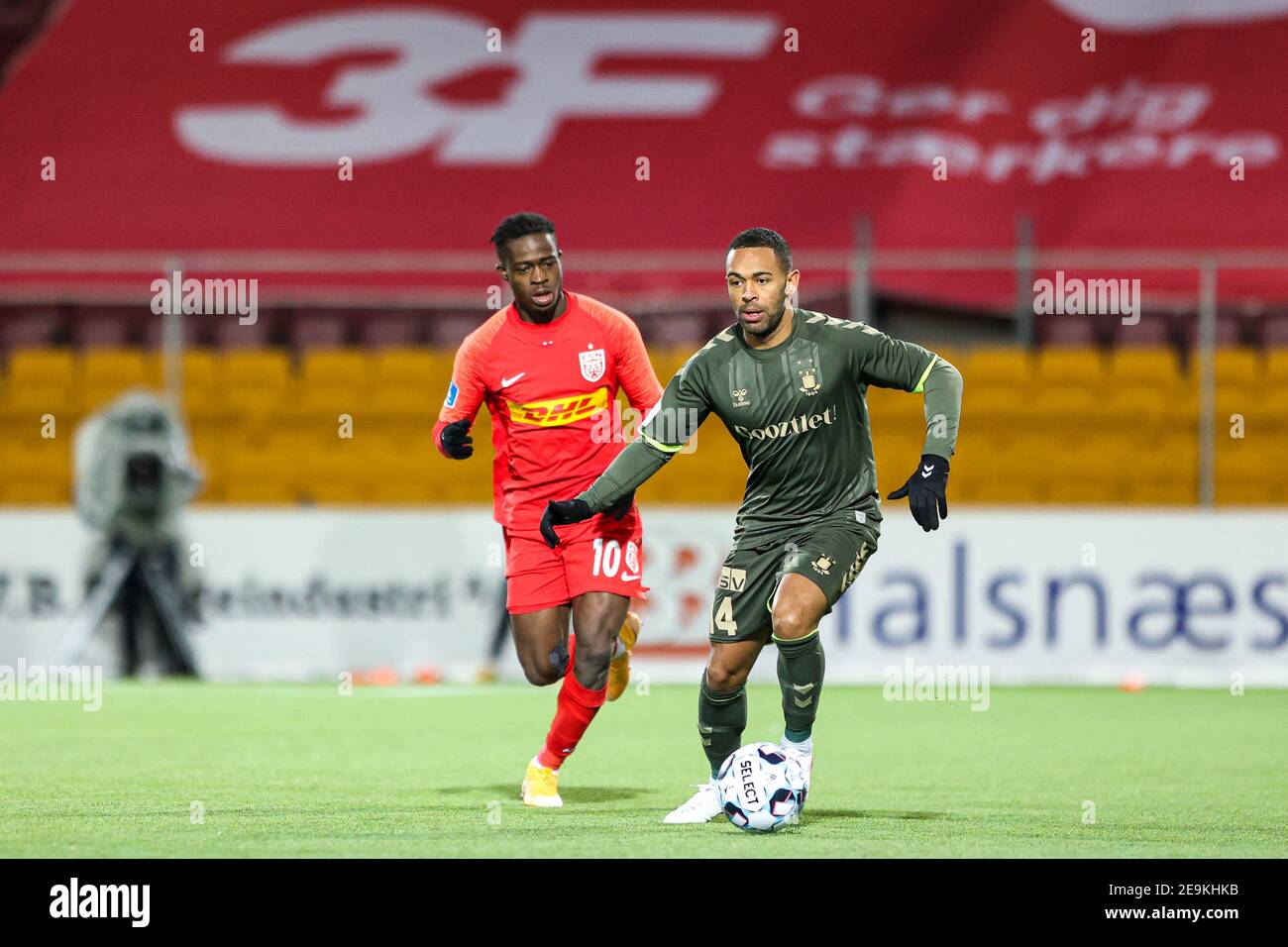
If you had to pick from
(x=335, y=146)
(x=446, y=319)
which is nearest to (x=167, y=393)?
(x=446, y=319)

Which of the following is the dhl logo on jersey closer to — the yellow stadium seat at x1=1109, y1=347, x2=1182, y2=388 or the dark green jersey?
the dark green jersey

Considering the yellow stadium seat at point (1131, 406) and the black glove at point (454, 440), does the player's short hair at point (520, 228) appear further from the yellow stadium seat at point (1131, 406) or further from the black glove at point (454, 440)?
the yellow stadium seat at point (1131, 406)

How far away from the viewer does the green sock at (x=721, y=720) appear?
7.67 m

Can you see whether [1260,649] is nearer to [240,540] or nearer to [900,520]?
[900,520]

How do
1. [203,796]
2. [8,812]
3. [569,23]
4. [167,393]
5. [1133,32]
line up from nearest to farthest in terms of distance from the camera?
1. [8,812]
2. [203,796]
3. [167,393]
4. [1133,32]
5. [569,23]

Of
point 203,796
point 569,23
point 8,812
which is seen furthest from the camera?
point 569,23

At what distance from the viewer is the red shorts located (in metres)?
8.25

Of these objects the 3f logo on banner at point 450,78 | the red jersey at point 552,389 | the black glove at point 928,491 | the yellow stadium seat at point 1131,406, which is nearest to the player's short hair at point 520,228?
the red jersey at point 552,389

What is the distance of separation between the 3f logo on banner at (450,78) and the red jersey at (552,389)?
13.4 m

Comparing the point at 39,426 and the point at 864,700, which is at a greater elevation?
the point at 39,426

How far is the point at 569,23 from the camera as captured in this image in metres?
22.1

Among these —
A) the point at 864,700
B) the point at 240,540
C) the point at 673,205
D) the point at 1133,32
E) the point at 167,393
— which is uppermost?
the point at 1133,32

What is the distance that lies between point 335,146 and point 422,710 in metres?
10.6

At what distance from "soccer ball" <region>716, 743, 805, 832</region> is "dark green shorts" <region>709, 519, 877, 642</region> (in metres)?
0.51
